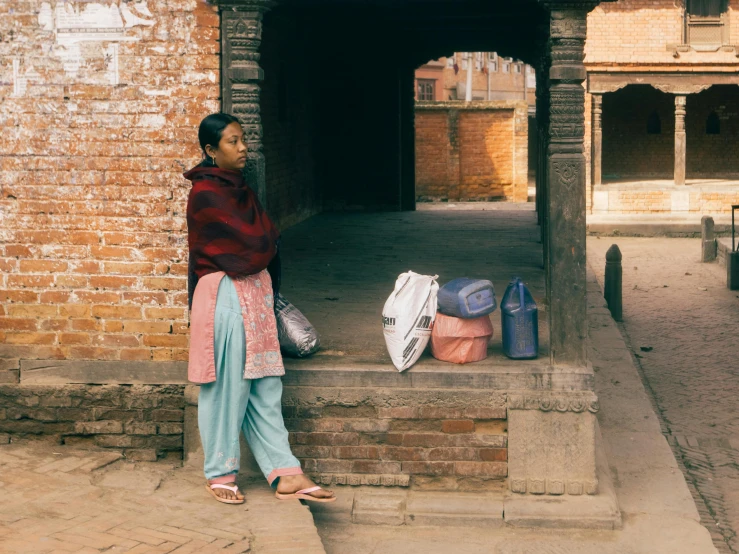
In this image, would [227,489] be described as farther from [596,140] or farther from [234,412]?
[596,140]

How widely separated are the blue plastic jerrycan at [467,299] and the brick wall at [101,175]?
1446mm

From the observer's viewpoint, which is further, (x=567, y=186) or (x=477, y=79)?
(x=477, y=79)

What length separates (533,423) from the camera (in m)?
5.37

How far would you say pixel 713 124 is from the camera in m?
27.6

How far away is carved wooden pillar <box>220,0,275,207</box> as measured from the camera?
532 cm

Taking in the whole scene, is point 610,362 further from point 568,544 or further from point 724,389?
point 568,544

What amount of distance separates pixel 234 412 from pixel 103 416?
47.1 inches

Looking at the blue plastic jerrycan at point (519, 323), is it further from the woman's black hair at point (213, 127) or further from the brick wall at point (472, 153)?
the brick wall at point (472, 153)

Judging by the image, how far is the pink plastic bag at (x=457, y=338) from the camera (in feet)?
18.0

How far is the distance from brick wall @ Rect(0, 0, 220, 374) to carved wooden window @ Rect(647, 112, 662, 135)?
949 inches

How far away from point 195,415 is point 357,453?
36.5 inches

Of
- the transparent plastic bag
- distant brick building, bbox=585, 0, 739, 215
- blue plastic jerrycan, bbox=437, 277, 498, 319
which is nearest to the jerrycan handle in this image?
blue plastic jerrycan, bbox=437, 277, 498, 319

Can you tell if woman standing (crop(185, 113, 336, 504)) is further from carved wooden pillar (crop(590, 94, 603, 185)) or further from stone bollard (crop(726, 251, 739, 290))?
carved wooden pillar (crop(590, 94, 603, 185))

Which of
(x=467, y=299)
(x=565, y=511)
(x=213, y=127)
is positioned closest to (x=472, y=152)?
(x=467, y=299)
